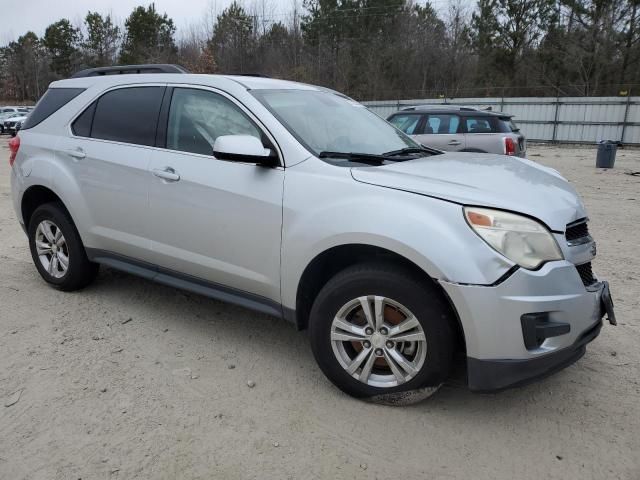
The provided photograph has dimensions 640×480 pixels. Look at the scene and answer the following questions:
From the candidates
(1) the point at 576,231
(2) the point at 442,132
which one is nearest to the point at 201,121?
(1) the point at 576,231

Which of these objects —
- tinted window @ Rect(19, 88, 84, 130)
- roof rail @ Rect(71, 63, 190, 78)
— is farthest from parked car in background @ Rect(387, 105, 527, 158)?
tinted window @ Rect(19, 88, 84, 130)

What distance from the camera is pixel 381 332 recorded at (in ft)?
9.35

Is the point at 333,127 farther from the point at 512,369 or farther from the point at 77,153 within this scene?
the point at 77,153

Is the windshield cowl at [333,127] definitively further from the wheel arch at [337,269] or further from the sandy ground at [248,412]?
the sandy ground at [248,412]

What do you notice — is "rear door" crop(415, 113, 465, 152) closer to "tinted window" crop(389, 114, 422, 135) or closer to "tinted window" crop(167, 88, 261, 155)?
"tinted window" crop(389, 114, 422, 135)

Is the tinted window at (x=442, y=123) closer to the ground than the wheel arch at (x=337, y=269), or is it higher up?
higher up

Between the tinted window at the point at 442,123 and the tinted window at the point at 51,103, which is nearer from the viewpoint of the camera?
the tinted window at the point at 51,103

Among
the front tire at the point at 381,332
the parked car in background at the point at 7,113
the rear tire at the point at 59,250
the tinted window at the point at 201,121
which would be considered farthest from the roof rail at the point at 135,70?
the parked car in background at the point at 7,113

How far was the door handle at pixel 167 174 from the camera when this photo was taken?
3550 mm

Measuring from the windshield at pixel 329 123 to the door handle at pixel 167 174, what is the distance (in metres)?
0.75

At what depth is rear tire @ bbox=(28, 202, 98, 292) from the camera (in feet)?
14.3

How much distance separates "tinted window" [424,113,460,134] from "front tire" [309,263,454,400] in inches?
333

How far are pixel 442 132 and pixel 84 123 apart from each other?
25.8 ft

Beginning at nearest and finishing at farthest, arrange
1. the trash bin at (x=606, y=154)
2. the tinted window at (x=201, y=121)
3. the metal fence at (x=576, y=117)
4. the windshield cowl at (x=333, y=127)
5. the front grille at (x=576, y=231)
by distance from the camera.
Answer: the front grille at (x=576, y=231) → the windshield cowl at (x=333, y=127) → the tinted window at (x=201, y=121) → the trash bin at (x=606, y=154) → the metal fence at (x=576, y=117)
